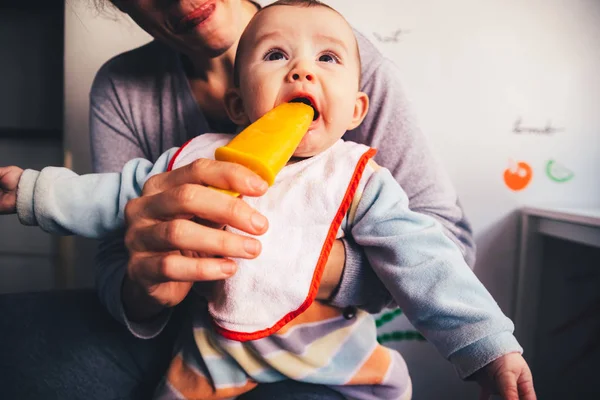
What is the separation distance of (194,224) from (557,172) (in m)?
1.31

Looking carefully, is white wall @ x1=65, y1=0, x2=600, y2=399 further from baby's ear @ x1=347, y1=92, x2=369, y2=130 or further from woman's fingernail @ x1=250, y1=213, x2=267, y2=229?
woman's fingernail @ x1=250, y1=213, x2=267, y2=229

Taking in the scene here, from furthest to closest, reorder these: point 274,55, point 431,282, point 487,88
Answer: point 487,88 < point 274,55 < point 431,282

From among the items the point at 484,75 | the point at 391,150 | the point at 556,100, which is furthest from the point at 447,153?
the point at 391,150

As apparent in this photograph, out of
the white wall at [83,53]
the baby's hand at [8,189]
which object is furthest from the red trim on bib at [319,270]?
the white wall at [83,53]

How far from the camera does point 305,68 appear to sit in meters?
0.63

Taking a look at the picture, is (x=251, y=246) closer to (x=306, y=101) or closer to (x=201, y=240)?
(x=201, y=240)

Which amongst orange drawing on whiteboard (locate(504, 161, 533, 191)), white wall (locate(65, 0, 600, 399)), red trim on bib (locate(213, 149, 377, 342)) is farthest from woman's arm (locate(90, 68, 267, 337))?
orange drawing on whiteboard (locate(504, 161, 533, 191))

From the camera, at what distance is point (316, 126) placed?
652 mm

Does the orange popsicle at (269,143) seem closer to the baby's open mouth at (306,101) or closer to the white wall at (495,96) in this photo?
the baby's open mouth at (306,101)

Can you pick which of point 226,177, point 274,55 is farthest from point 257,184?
point 274,55

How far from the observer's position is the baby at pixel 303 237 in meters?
0.59

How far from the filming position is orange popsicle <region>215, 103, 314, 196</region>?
0.47 meters

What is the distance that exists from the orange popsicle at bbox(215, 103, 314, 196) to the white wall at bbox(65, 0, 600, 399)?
843mm

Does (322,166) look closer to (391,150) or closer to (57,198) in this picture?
(391,150)
